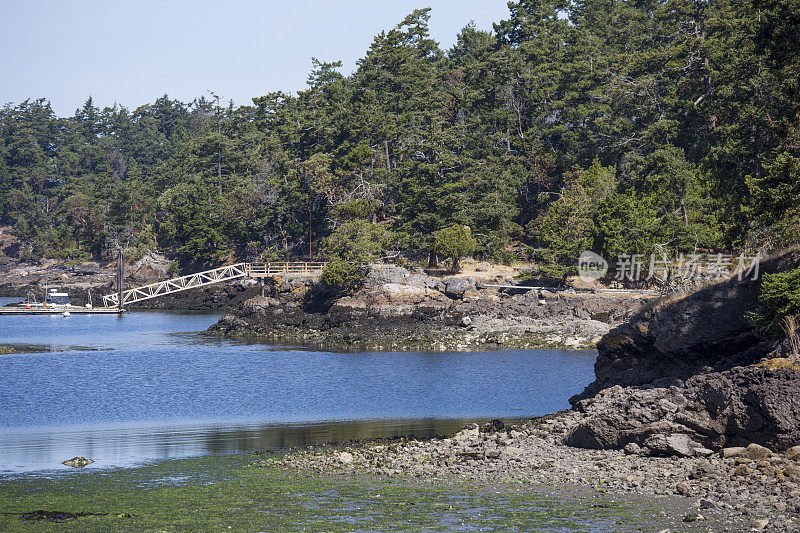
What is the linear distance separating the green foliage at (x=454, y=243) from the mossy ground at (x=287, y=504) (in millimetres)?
46394

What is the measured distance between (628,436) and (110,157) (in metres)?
150

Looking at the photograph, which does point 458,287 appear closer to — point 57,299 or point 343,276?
point 343,276

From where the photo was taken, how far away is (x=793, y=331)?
69.5ft

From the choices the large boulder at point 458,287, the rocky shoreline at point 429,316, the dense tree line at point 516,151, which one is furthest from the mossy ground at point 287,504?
the large boulder at point 458,287

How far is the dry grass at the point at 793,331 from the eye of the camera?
20.7 metres

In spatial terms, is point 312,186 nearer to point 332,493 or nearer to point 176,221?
point 176,221

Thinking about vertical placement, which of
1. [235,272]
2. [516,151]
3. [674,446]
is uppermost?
[516,151]

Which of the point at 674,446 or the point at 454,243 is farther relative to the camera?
the point at 454,243

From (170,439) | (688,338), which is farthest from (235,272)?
(688,338)

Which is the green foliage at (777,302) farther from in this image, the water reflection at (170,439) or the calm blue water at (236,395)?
the calm blue water at (236,395)

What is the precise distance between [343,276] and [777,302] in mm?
45679

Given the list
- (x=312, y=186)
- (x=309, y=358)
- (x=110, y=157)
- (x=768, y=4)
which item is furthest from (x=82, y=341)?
(x=110, y=157)

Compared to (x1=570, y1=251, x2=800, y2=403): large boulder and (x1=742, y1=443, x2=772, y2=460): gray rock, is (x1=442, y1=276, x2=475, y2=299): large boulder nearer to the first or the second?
(x1=570, y1=251, x2=800, y2=403): large boulder

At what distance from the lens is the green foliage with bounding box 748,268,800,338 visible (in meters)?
21.5
